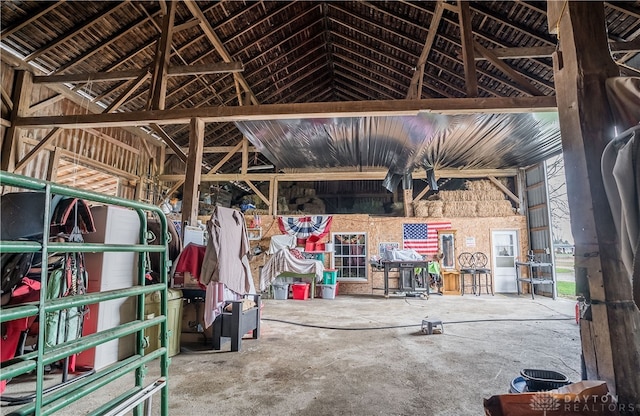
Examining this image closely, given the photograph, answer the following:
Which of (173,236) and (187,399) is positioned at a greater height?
(173,236)

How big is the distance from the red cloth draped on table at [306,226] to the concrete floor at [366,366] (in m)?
4.10

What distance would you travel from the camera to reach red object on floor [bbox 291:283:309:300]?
8453 mm

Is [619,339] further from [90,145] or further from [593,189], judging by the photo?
[90,145]

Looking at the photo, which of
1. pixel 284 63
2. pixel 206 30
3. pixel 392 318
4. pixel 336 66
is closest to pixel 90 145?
pixel 206 30

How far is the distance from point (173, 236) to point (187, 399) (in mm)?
1954

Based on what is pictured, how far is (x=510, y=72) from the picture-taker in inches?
172

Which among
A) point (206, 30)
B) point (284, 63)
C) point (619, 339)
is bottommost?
point (619, 339)

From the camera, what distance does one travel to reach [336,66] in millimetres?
9078

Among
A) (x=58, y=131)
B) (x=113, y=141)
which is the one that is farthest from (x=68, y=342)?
(x=113, y=141)

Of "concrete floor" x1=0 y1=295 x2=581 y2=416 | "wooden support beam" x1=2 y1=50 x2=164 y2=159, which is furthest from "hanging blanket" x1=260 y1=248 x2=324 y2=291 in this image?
"wooden support beam" x1=2 y1=50 x2=164 y2=159

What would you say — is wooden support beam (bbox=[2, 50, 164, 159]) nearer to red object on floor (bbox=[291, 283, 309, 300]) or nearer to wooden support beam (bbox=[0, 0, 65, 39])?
wooden support beam (bbox=[0, 0, 65, 39])

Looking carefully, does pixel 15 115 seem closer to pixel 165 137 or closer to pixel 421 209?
pixel 165 137

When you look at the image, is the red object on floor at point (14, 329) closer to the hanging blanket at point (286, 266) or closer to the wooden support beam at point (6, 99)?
the wooden support beam at point (6, 99)

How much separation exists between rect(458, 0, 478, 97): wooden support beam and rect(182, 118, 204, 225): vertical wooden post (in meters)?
4.22
